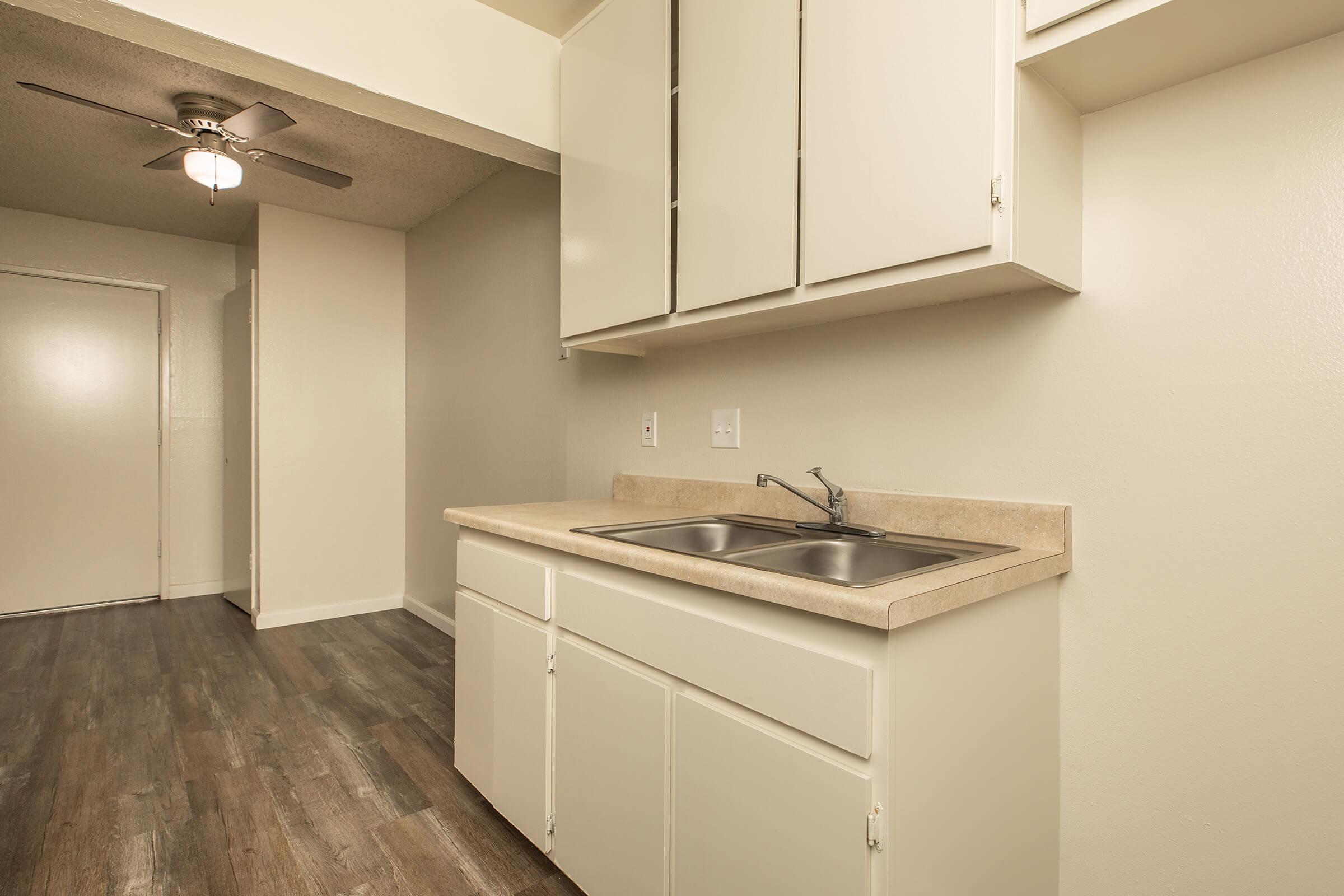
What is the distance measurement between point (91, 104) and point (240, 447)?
7.46 ft

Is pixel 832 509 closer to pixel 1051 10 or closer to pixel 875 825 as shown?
pixel 875 825

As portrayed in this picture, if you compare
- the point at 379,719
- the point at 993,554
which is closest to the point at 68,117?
the point at 379,719

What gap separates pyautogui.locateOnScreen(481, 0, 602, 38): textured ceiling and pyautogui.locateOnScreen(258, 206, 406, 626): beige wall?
2.44 meters

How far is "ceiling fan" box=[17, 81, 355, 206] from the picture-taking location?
2.48 meters

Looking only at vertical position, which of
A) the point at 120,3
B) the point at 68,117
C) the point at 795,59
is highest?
the point at 68,117

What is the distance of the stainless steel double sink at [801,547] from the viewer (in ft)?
4.09

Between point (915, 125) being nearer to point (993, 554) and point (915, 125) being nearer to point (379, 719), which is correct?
point (993, 554)

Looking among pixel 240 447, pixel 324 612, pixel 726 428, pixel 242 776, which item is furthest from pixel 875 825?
pixel 240 447

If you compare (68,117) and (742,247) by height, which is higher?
(68,117)

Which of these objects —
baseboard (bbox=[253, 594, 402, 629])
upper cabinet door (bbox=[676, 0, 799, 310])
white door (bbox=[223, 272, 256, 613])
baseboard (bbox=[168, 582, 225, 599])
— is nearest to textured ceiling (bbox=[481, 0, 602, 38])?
upper cabinet door (bbox=[676, 0, 799, 310])

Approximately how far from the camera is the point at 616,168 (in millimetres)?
1890

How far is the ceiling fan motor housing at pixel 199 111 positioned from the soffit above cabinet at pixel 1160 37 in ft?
9.34

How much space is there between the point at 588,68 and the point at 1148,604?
6.57 ft

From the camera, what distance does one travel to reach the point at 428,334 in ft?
13.1
